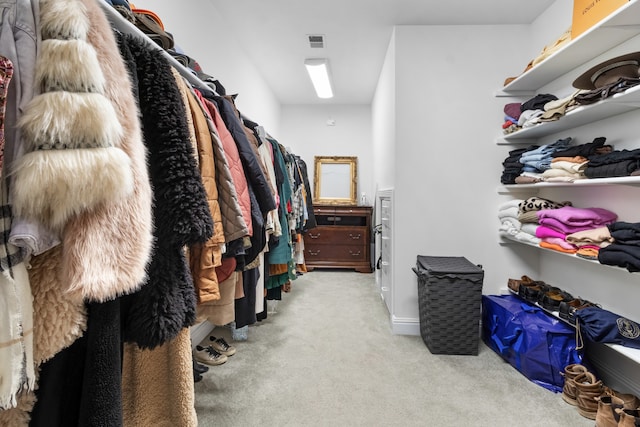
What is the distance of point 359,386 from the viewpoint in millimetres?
1700

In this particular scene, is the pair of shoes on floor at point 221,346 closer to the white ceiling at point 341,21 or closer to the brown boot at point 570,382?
the brown boot at point 570,382

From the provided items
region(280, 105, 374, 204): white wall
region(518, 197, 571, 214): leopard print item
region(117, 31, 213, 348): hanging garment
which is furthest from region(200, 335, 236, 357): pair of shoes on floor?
region(280, 105, 374, 204): white wall

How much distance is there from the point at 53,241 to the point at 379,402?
158 cm

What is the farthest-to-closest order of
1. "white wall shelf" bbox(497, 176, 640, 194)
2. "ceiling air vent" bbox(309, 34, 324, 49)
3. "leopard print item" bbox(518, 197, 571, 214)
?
"ceiling air vent" bbox(309, 34, 324, 49), "leopard print item" bbox(518, 197, 571, 214), "white wall shelf" bbox(497, 176, 640, 194)

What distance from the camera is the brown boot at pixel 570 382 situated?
1.57 metres

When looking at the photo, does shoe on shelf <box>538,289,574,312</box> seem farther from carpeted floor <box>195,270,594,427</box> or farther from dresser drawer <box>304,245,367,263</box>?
dresser drawer <box>304,245,367,263</box>

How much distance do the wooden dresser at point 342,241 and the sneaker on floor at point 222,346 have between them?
2.28 meters

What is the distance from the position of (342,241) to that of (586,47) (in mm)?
3156

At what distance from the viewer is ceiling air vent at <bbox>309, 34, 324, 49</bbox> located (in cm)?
279

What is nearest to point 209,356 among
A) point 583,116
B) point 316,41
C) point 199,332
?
point 199,332

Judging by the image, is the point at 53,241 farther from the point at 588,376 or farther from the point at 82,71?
the point at 588,376

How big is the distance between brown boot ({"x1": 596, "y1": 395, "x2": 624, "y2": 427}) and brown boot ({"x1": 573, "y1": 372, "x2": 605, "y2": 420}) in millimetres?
75

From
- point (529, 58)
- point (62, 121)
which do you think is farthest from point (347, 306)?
point (62, 121)

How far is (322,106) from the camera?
489 centimetres
